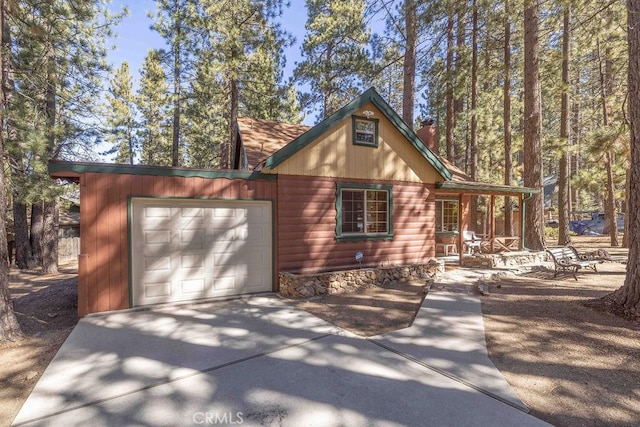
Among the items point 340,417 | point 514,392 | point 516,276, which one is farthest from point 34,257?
point 516,276

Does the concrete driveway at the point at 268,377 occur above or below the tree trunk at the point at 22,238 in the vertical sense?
below

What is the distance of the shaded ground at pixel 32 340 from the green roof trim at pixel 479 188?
970cm

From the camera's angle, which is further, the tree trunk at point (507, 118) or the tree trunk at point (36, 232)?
the tree trunk at point (507, 118)

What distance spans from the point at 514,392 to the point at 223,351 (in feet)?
11.2

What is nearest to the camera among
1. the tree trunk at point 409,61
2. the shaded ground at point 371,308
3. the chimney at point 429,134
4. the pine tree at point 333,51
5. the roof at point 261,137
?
the shaded ground at point 371,308

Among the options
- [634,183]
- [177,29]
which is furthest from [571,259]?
[177,29]

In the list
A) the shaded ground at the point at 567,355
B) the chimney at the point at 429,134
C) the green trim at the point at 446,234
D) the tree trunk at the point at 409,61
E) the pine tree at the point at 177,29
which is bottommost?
the shaded ground at the point at 567,355

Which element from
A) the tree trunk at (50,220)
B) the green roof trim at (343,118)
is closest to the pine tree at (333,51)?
the green roof trim at (343,118)

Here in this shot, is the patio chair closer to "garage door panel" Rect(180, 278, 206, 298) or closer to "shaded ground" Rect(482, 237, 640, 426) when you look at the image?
"shaded ground" Rect(482, 237, 640, 426)

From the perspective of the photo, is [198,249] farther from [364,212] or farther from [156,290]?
[364,212]

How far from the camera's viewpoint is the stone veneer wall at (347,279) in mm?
7145

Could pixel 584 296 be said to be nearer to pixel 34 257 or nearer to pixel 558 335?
pixel 558 335

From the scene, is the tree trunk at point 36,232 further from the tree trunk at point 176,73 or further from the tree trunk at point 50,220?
the tree trunk at point 176,73

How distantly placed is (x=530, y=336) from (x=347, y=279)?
3997 mm
